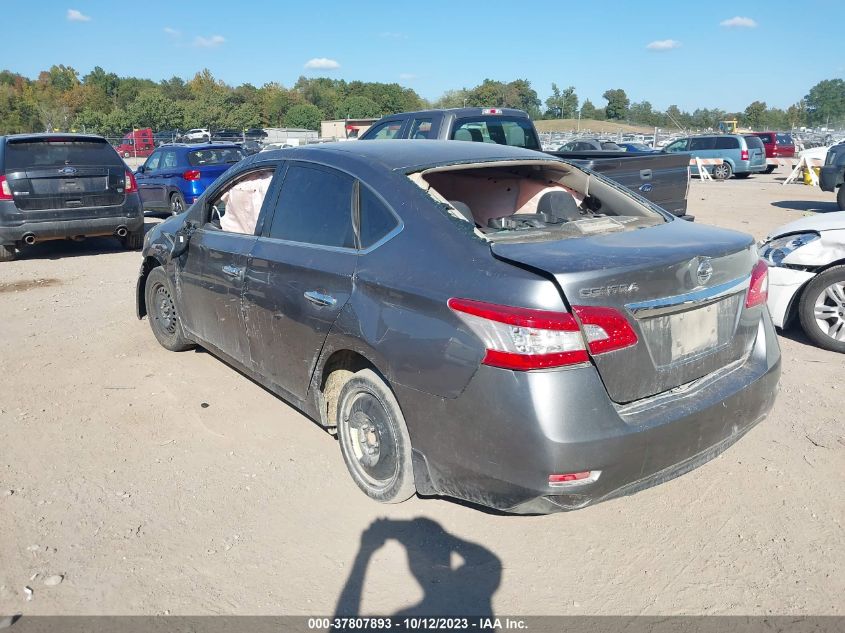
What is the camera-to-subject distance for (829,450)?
3.94 metres

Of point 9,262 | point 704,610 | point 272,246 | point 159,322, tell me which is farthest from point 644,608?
point 9,262

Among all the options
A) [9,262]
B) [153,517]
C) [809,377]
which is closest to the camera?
[153,517]

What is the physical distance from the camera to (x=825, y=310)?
18.2ft

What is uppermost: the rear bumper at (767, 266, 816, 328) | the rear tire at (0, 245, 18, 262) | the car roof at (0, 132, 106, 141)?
the car roof at (0, 132, 106, 141)

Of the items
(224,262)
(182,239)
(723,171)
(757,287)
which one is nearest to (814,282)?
(757,287)

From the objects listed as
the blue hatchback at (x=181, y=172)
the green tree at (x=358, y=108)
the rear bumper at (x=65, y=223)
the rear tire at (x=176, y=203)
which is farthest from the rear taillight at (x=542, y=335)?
the green tree at (x=358, y=108)

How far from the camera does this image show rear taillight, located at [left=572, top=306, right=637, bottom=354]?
2.60 meters

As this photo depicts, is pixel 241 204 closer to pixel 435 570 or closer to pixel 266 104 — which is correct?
pixel 435 570

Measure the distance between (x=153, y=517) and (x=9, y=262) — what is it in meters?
8.44

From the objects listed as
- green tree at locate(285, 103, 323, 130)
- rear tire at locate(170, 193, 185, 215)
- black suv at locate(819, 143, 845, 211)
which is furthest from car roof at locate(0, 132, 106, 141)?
green tree at locate(285, 103, 323, 130)

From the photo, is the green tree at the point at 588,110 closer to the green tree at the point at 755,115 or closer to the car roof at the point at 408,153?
the green tree at the point at 755,115

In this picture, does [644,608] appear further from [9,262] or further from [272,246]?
[9,262]

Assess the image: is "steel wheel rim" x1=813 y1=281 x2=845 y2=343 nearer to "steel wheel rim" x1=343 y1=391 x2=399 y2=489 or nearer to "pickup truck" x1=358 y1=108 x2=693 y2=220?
"pickup truck" x1=358 y1=108 x2=693 y2=220

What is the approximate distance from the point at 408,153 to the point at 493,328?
58.9 inches
